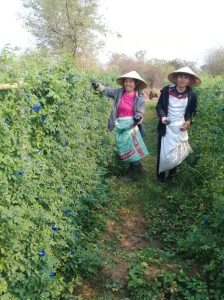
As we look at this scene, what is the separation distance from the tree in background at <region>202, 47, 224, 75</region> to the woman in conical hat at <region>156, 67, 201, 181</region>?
2181cm

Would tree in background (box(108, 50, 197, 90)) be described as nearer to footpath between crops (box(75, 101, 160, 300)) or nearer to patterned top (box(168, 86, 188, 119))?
patterned top (box(168, 86, 188, 119))

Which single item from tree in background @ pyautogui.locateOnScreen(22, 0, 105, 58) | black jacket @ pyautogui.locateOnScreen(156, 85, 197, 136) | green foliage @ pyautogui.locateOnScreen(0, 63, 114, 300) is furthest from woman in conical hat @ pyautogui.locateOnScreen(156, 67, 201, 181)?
tree in background @ pyautogui.locateOnScreen(22, 0, 105, 58)

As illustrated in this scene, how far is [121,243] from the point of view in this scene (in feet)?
14.7

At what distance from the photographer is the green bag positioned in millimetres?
6176

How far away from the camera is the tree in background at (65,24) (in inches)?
919

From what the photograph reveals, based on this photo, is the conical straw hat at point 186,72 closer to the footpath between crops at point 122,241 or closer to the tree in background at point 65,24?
the footpath between crops at point 122,241

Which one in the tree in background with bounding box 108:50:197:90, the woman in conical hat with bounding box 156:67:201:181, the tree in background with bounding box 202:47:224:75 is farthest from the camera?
the tree in background with bounding box 108:50:197:90

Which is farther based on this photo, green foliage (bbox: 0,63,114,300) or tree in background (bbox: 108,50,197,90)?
tree in background (bbox: 108,50,197,90)

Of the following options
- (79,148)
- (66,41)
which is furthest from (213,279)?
(66,41)

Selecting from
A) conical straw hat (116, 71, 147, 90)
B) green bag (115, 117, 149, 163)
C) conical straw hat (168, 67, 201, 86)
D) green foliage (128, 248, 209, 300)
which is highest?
conical straw hat (168, 67, 201, 86)

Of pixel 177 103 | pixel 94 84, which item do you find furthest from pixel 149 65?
pixel 177 103

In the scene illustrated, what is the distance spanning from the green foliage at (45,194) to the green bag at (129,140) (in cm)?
117

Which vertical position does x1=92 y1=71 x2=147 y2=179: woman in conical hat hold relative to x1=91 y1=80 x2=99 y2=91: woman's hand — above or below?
below

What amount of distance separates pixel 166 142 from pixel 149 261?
8.14ft
